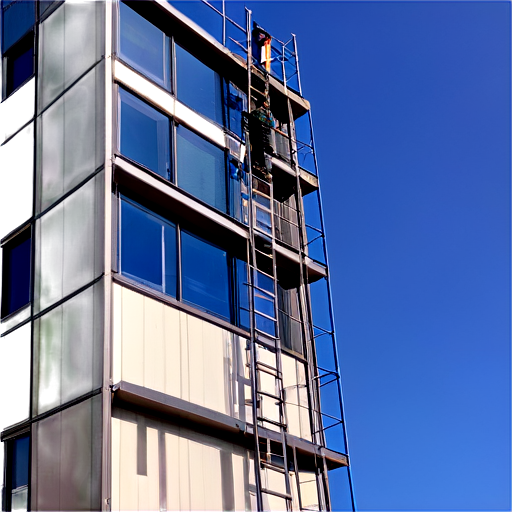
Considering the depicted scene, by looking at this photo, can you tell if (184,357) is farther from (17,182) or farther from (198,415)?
(17,182)

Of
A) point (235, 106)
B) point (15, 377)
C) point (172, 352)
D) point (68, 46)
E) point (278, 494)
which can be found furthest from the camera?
point (235, 106)

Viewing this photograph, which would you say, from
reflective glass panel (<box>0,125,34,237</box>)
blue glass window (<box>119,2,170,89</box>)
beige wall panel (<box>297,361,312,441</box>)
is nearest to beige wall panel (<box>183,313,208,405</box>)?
beige wall panel (<box>297,361,312,441</box>)

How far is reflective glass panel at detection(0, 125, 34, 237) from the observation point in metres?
18.6

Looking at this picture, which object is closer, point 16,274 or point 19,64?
point 16,274

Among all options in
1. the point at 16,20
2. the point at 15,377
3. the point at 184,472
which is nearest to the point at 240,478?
the point at 184,472

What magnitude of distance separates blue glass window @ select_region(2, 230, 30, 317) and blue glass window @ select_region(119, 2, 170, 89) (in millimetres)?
4453

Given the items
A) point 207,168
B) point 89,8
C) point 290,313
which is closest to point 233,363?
point 290,313

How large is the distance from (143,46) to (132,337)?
23.8ft

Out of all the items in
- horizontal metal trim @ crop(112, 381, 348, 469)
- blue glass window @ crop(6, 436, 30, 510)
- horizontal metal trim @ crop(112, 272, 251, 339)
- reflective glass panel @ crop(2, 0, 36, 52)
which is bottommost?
blue glass window @ crop(6, 436, 30, 510)

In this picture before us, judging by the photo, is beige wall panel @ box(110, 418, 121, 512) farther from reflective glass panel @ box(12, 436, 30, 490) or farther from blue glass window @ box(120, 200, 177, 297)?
blue glass window @ box(120, 200, 177, 297)

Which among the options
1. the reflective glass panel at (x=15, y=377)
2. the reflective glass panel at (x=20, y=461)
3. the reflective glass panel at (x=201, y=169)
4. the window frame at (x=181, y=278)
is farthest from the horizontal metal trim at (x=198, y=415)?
the reflective glass panel at (x=201, y=169)

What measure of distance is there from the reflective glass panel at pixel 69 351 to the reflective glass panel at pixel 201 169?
3952mm

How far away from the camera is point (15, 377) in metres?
16.8

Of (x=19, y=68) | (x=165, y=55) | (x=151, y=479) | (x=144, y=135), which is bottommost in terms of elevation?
(x=151, y=479)
